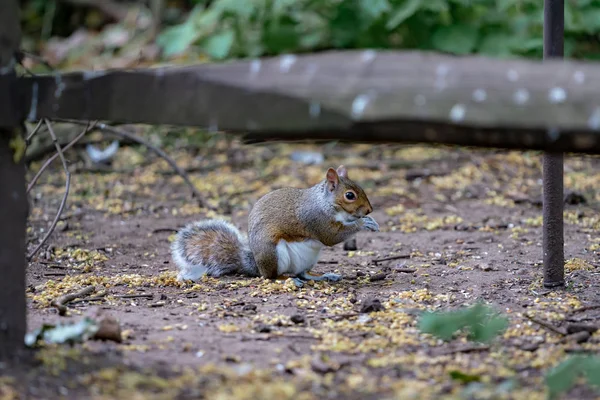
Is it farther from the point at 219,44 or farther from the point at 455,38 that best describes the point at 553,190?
the point at 219,44

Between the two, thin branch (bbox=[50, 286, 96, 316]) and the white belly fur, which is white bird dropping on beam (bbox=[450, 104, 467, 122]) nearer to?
thin branch (bbox=[50, 286, 96, 316])

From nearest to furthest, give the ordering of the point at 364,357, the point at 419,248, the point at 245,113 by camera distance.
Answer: the point at 245,113 < the point at 364,357 < the point at 419,248

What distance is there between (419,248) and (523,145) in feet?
9.84

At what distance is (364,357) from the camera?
11.0 ft

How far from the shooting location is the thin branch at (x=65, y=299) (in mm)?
3779

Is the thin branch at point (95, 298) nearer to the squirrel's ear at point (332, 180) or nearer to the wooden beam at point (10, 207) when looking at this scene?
the wooden beam at point (10, 207)

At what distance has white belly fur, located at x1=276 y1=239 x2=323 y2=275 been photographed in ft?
15.9

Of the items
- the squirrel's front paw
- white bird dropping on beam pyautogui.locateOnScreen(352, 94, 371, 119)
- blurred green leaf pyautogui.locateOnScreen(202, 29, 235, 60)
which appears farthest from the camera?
blurred green leaf pyautogui.locateOnScreen(202, 29, 235, 60)

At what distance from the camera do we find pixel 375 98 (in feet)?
8.86

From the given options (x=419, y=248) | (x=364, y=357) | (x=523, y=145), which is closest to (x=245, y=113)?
(x=523, y=145)

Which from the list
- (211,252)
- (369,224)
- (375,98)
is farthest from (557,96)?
(211,252)

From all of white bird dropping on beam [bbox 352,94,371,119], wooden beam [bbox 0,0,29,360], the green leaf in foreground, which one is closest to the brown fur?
the green leaf in foreground

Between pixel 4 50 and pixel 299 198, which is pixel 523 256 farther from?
pixel 4 50

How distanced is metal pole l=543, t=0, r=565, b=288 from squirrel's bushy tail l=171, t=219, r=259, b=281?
5.51 feet
